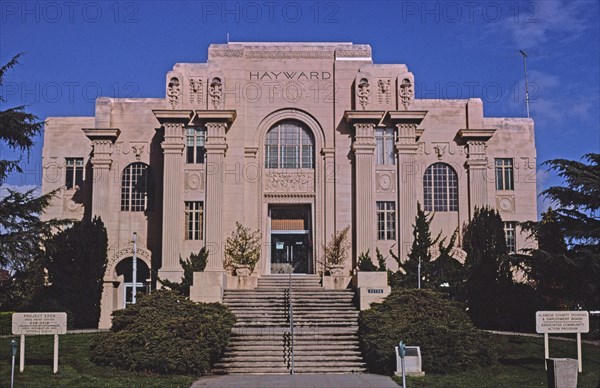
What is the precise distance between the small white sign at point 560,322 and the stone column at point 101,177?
23.8 meters

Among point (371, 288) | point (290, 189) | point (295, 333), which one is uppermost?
point (290, 189)

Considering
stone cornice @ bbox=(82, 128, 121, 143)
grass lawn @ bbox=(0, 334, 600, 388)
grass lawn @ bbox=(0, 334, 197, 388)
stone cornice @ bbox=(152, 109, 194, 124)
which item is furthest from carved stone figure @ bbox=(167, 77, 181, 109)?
grass lawn @ bbox=(0, 334, 197, 388)

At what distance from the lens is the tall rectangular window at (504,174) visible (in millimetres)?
41812

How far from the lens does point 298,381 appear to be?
20672mm

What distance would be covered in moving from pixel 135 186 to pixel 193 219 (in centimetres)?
417

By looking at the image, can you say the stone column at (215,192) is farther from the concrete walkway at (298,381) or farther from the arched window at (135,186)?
the concrete walkway at (298,381)

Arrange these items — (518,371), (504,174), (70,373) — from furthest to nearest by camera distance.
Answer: (504,174), (518,371), (70,373)

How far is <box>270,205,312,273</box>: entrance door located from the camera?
38.8 meters

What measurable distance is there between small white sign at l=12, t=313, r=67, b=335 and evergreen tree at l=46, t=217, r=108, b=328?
1366 cm

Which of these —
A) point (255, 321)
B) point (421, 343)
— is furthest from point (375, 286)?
point (421, 343)

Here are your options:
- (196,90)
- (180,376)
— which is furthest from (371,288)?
(196,90)

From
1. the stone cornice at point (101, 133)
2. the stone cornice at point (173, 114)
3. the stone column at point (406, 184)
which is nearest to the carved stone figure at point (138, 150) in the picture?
the stone cornice at point (101, 133)

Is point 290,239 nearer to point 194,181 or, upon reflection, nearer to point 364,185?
point 364,185

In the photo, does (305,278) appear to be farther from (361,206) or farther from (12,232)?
(12,232)
